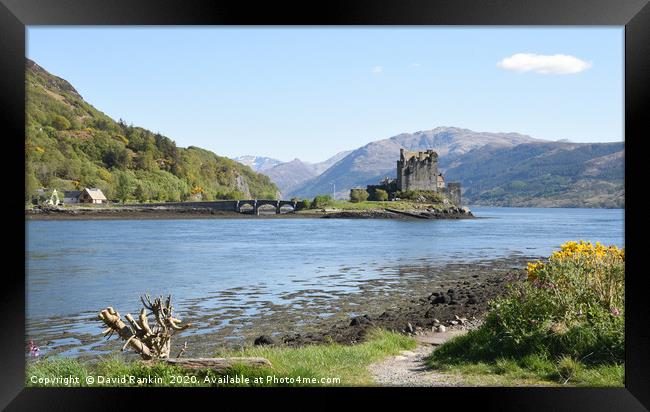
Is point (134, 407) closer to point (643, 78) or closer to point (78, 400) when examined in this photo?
point (78, 400)

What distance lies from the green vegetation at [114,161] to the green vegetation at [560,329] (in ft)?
170

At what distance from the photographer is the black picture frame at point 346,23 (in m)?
4.21

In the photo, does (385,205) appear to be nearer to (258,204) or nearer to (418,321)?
(258,204)

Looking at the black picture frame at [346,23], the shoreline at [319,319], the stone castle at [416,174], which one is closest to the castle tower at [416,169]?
the stone castle at [416,174]

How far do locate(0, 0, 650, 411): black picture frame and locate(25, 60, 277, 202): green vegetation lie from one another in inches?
2004

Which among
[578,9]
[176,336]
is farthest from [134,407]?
[176,336]

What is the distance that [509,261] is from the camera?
22.2 meters

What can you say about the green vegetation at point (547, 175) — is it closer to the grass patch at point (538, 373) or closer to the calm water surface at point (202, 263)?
the calm water surface at point (202, 263)

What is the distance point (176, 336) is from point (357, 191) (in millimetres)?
63569

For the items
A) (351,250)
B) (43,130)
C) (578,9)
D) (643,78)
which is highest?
(43,130)

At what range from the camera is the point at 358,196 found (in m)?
72.2

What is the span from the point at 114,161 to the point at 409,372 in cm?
6527

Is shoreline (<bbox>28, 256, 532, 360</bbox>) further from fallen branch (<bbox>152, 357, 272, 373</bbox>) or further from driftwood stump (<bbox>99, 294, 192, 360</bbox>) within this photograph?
driftwood stump (<bbox>99, 294, 192, 360</bbox>)

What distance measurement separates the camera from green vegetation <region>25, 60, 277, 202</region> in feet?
190
